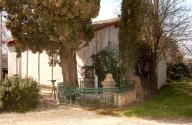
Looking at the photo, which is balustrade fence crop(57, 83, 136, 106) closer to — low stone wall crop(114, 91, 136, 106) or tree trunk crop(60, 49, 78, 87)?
low stone wall crop(114, 91, 136, 106)

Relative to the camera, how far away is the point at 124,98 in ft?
61.8

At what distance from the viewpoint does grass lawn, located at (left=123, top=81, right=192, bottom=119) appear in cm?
1630

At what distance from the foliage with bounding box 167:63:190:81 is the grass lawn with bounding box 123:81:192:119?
6774 mm

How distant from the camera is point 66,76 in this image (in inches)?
764

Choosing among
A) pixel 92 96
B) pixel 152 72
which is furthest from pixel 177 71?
pixel 92 96

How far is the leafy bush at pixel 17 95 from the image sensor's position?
53.3 ft

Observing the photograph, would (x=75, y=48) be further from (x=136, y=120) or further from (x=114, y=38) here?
(x=114, y=38)

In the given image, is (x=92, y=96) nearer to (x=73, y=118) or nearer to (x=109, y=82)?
(x=109, y=82)

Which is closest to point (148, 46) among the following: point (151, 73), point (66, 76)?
point (151, 73)

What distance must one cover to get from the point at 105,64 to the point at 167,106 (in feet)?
13.3

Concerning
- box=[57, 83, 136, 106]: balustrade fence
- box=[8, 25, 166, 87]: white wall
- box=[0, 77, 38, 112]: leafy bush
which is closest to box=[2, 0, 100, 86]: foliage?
box=[57, 83, 136, 106]: balustrade fence

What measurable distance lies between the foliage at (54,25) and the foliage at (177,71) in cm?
1529

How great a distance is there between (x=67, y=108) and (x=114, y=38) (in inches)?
307

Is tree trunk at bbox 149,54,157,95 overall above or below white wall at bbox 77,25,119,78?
below
